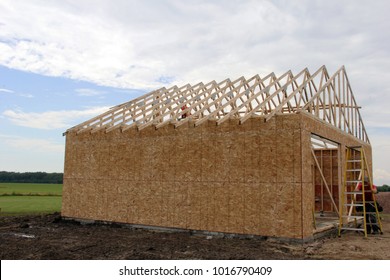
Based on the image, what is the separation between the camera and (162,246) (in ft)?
28.2

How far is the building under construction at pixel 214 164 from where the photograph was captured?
9.31m

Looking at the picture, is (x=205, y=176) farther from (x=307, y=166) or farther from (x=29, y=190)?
(x=29, y=190)

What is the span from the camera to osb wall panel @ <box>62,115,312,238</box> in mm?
9305

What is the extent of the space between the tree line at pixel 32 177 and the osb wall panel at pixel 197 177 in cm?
5097

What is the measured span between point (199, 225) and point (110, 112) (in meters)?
6.15

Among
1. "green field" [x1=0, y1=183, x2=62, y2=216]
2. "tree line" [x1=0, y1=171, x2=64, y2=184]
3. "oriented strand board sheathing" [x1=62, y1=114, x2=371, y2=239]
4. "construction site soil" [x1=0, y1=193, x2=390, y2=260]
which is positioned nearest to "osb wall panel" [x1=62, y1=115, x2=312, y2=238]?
"oriented strand board sheathing" [x1=62, y1=114, x2=371, y2=239]

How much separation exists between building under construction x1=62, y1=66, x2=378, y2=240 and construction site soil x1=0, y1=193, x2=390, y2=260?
0.53 meters

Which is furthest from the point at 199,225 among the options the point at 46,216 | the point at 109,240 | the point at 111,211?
the point at 46,216

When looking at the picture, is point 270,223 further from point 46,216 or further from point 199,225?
point 46,216

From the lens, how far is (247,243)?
9.03 m

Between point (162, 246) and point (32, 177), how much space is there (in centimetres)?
6007

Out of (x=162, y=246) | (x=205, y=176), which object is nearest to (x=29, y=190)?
(x=205, y=176)

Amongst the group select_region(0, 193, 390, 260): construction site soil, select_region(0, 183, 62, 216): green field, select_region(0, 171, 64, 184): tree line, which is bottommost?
select_region(0, 183, 62, 216): green field

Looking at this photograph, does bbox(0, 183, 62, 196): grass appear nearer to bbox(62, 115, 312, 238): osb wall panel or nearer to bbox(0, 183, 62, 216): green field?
bbox(0, 183, 62, 216): green field
